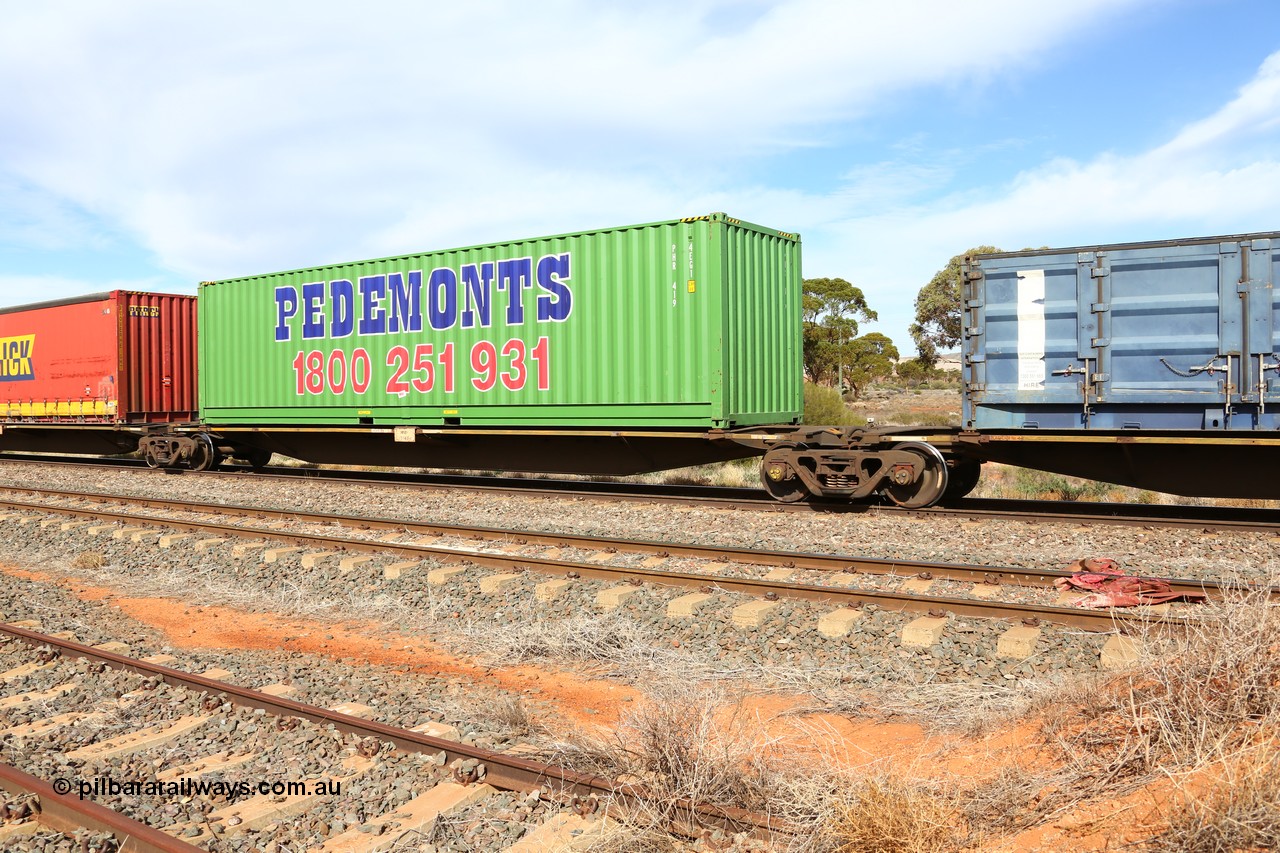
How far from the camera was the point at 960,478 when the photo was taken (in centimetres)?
1164

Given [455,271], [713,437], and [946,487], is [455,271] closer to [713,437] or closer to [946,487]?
[713,437]

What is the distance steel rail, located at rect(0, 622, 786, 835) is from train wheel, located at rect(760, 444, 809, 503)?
25.3 feet

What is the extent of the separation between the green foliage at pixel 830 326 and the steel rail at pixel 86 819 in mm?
44568

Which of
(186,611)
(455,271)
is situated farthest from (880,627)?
(455,271)

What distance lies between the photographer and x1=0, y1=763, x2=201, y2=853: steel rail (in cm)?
319

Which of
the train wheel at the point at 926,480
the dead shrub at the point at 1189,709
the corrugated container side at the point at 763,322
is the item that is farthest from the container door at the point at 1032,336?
the dead shrub at the point at 1189,709

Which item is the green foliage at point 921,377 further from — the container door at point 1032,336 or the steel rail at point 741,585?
the steel rail at point 741,585

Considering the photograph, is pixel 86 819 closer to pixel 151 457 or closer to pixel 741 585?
pixel 741 585

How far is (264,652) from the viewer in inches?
246

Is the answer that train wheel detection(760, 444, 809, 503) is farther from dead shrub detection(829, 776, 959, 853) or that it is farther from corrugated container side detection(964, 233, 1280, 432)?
dead shrub detection(829, 776, 959, 853)

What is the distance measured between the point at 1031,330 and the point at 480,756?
8587 millimetres

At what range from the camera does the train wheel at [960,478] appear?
11336 mm

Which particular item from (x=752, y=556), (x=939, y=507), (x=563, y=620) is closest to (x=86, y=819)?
(x=563, y=620)

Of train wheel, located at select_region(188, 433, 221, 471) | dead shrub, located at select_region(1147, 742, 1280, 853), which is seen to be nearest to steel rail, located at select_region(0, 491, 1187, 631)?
dead shrub, located at select_region(1147, 742, 1280, 853)
